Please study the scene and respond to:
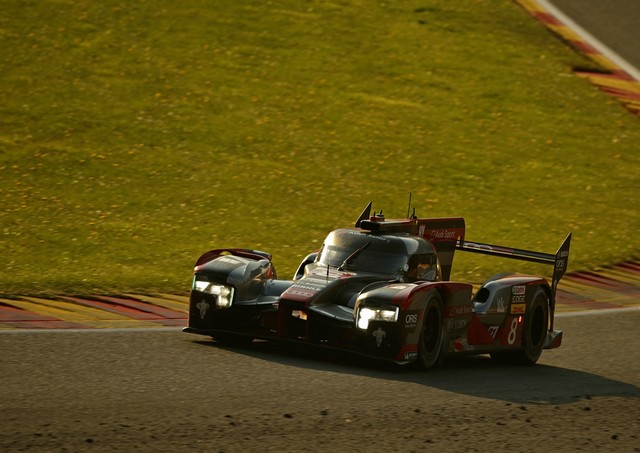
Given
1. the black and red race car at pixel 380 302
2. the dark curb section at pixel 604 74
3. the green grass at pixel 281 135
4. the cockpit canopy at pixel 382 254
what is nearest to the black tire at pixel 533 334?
the black and red race car at pixel 380 302

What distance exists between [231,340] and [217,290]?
0.51 meters

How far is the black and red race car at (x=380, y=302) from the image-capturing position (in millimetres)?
8070

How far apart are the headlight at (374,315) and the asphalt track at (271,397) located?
0.38 meters

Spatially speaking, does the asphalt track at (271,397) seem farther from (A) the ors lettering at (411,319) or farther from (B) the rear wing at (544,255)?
(B) the rear wing at (544,255)

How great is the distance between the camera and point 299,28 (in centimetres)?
2503

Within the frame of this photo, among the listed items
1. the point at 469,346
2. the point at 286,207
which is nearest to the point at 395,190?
the point at 286,207

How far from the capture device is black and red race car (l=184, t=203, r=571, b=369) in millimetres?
8070

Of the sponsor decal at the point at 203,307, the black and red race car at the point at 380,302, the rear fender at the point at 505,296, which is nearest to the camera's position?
the black and red race car at the point at 380,302

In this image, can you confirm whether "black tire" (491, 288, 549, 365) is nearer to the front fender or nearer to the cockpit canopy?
the cockpit canopy

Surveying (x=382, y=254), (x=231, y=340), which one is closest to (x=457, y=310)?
(x=382, y=254)

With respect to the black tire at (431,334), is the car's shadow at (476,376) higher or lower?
lower

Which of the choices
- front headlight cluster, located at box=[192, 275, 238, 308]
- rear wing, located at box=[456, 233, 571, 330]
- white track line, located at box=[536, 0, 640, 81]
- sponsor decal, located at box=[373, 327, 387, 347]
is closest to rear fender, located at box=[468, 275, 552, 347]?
rear wing, located at box=[456, 233, 571, 330]

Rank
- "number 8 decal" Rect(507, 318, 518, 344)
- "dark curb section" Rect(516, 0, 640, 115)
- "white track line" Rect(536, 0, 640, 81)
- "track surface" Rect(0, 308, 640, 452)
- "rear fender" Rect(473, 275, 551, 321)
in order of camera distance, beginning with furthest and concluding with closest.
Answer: "white track line" Rect(536, 0, 640, 81)
"dark curb section" Rect(516, 0, 640, 115)
"number 8 decal" Rect(507, 318, 518, 344)
"rear fender" Rect(473, 275, 551, 321)
"track surface" Rect(0, 308, 640, 452)

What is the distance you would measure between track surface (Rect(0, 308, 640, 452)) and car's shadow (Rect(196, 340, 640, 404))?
0.02 metres
